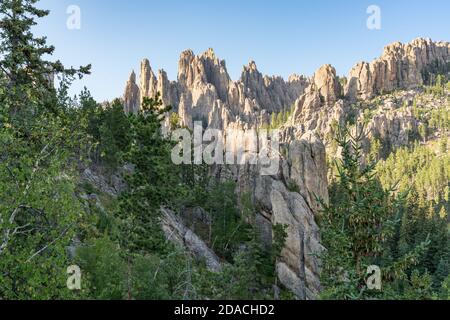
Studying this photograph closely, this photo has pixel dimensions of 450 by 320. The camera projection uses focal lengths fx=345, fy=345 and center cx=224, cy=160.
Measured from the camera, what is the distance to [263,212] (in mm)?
62844

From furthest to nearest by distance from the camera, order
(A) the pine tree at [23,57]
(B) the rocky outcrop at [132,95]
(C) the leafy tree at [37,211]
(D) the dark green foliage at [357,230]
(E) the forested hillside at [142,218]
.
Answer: (B) the rocky outcrop at [132,95] → (A) the pine tree at [23,57] → (D) the dark green foliage at [357,230] → (E) the forested hillside at [142,218] → (C) the leafy tree at [37,211]

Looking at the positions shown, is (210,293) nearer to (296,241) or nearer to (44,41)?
(44,41)

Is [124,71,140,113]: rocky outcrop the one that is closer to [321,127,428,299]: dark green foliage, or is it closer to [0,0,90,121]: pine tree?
[0,0,90,121]: pine tree

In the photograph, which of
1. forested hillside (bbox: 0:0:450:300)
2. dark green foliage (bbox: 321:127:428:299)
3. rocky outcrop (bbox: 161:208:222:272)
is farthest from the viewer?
rocky outcrop (bbox: 161:208:222:272)

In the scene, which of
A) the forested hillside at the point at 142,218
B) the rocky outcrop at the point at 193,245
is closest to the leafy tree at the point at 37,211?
the forested hillside at the point at 142,218

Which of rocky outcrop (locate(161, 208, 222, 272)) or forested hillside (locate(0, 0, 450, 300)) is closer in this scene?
forested hillside (locate(0, 0, 450, 300))

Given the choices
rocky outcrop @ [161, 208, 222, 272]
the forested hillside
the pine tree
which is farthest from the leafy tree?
rocky outcrop @ [161, 208, 222, 272]

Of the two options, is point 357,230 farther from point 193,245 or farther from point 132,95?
point 132,95

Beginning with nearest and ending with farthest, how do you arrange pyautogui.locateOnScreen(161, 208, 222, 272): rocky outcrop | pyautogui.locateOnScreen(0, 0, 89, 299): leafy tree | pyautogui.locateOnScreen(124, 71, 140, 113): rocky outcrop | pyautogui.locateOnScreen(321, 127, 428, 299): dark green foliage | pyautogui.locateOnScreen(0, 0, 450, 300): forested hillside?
pyautogui.locateOnScreen(0, 0, 89, 299): leafy tree, pyautogui.locateOnScreen(0, 0, 450, 300): forested hillside, pyautogui.locateOnScreen(321, 127, 428, 299): dark green foliage, pyautogui.locateOnScreen(161, 208, 222, 272): rocky outcrop, pyautogui.locateOnScreen(124, 71, 140, 113): rocky outcrop

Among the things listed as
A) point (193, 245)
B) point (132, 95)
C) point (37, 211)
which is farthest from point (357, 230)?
point (132, 95)

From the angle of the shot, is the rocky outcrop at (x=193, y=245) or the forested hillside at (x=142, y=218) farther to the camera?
the rocky outcrop at (x=193, y=245)

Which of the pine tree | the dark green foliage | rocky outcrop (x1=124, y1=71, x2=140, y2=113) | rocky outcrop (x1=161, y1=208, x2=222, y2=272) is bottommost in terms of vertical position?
rocky outcrop (x1=161, y1=208, x2=222, y2=272)

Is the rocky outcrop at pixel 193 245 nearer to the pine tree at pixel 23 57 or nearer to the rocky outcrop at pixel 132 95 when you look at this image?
the pine tree at pixel 23 57

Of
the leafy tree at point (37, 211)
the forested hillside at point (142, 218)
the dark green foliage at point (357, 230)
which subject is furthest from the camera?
the dark green foliage at point (357, 230)
